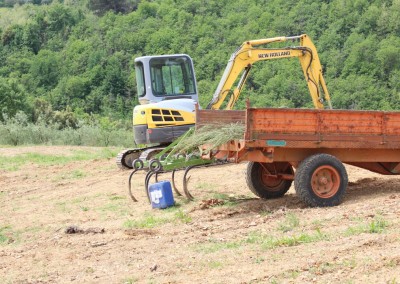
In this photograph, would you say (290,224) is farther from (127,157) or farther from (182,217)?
(127,157)

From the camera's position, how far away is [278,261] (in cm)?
786

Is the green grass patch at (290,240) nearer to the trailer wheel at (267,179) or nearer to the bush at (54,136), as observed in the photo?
the trailer wheel at (267,179)

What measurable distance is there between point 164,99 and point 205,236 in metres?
9.47

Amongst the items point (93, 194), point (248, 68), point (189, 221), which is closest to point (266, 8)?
point (248, 68)

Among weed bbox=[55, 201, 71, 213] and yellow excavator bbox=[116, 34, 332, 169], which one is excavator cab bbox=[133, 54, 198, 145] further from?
weed bbox=[55, 201, 71, 213]

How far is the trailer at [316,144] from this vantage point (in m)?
11.1

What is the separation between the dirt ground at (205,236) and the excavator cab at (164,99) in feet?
7.40

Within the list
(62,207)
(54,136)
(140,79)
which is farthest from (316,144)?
(54,136)

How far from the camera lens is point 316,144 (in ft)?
37.2

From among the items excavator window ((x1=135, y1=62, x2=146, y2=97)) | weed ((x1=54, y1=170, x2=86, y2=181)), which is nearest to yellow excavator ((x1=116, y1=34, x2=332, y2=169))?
excavator window ((x1=135, y1=62, x2=146, y2=97))

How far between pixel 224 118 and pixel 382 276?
5809 mm

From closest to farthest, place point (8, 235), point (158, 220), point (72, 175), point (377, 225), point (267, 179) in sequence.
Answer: point (377, 225)
point (158, 220)
point (8, 235)
point (267, 179)
point (72, 175)

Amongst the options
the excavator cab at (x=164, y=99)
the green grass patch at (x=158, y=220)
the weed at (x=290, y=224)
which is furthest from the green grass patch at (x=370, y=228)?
the excavator cab at (x=164, y=99)

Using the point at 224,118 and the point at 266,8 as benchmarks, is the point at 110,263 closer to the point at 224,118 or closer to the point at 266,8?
the point at 224,118
